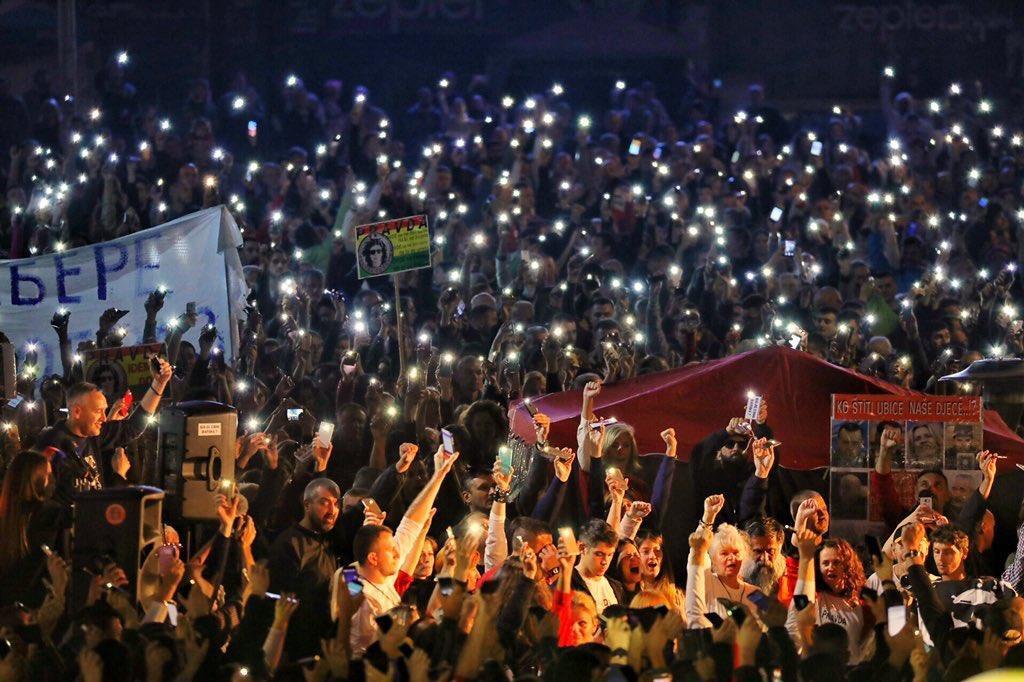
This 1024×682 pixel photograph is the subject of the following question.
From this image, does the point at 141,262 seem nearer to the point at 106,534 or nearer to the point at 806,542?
the point at 106,534

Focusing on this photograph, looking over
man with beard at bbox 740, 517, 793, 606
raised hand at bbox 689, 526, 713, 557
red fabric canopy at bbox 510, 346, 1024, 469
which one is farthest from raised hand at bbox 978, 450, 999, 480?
raised hand at bbox 689, 526, 713, 557

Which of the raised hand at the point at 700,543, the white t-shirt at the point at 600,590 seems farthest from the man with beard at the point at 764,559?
the white t-shirt at the point at 600,590

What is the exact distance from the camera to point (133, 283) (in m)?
14.0

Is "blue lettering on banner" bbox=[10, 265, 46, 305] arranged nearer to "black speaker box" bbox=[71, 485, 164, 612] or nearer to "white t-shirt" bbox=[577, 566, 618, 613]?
"black speaker box" bbox=[71, 485, 164, 612]

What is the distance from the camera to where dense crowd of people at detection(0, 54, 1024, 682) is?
6641mm

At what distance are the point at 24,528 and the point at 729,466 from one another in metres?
4.14

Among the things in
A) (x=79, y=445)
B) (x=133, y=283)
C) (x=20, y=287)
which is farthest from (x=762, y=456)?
(x=20, y=287)

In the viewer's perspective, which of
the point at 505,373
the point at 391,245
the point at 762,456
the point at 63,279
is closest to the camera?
the point at 762,456

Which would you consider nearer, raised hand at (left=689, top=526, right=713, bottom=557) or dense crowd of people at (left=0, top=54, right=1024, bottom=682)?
dense crowd of people at (left=0, top=54, right=1024, bottom=682)

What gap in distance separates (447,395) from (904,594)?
5.36 meters

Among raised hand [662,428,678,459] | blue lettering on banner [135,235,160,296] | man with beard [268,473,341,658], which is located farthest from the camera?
blue lettering on banner [135,235,160,296]

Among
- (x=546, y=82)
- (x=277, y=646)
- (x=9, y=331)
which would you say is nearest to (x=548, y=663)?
(x=277, y=646)

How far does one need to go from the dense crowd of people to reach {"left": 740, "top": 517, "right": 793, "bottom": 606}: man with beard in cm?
2

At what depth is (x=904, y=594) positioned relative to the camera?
24.3 ft
